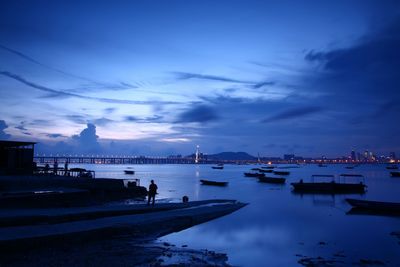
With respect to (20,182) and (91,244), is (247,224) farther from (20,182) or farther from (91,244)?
(20,182)

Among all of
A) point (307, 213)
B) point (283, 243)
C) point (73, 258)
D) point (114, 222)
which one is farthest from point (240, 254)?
point (307, 213)

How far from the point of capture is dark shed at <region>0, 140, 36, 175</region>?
1364 inches

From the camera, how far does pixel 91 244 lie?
13938 mm

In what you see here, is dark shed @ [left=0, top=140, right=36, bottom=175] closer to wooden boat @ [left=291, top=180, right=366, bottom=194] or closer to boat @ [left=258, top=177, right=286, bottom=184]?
wooden boat @ [left=291, top=180, right=366, bottom=194]

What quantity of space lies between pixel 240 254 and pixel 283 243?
419cm

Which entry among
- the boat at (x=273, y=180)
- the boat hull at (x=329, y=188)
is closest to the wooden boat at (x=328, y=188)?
the boat hull at (x=329, y=188)

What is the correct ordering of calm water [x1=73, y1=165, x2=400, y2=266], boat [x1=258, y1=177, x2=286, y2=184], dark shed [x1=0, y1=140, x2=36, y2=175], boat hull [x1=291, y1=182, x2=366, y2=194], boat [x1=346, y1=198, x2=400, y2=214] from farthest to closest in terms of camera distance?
boat [x1=258, y1=177, x2=286, y2=184], boat hull [x1=291, y1=182, x2=366, y2=194], dark shed [x1=0, y1=140, x2=36, y2=175], boat [x1=346, y1=198, x2=400, y2=214], calm water [x1=73, y1=165, x2=400, y2=266]

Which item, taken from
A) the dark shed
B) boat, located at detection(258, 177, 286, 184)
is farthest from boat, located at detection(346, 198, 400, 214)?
boat, located at detection(258, 177, 286, 184)

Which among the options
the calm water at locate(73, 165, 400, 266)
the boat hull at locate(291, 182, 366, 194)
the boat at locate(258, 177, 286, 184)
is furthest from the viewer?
the boat at locate(258, 177, 286, 184)

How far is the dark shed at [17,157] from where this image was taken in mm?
34656

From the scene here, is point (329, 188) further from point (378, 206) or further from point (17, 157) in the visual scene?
point (17, 157)

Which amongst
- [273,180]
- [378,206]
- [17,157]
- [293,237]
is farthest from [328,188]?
[17,157]

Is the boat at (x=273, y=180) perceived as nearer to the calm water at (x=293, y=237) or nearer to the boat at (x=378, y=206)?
the boat at (x=378, y=206)

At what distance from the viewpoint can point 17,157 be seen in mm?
36594
